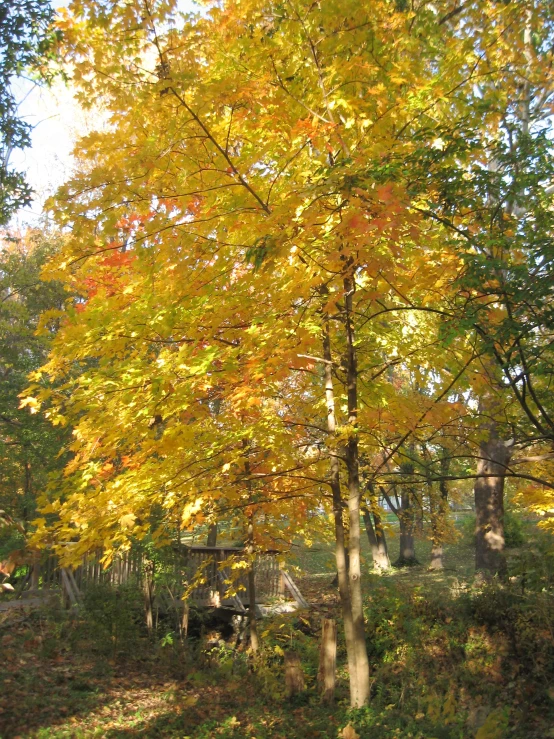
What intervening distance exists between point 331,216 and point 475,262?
1.59 metres

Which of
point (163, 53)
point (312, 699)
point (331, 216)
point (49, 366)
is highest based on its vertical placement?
point (163, 53)

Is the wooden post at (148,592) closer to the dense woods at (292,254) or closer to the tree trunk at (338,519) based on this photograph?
the dense woods at (292,254)

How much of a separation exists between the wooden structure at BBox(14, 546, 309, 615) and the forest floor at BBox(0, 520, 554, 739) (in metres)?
0.62

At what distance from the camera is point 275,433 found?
237 inches

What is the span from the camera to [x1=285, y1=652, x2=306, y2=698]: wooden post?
8.10 m

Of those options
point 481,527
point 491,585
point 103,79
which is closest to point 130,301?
point 103,79

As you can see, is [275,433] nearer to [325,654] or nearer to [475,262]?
[475,262]

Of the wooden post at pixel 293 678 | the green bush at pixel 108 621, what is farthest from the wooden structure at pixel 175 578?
the wooden post at pixel 293 678

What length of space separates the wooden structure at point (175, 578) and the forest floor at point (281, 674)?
620 mm

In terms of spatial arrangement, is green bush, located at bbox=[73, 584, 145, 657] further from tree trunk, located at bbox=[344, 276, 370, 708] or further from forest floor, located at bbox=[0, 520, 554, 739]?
tree trunk, located at bbox=[344, 276, 370, 708]

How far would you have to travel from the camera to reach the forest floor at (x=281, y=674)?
684 cm

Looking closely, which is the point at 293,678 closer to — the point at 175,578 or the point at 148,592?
the point at 175,578

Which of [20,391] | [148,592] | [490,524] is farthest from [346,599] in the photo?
[20,391]

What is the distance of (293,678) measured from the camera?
812 centimetres
